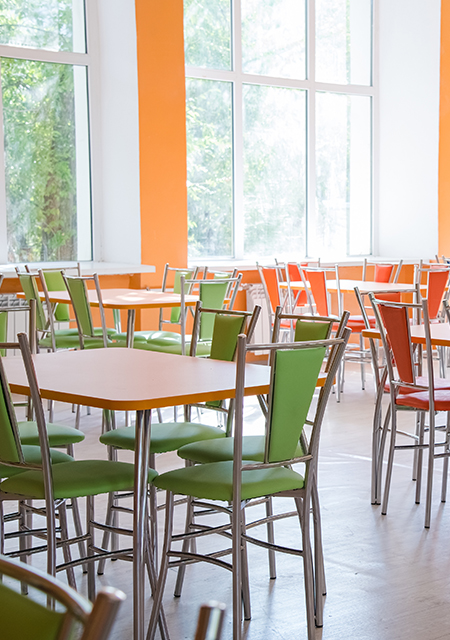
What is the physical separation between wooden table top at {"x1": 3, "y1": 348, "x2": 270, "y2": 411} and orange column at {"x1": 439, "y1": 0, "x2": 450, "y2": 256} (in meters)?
6.24

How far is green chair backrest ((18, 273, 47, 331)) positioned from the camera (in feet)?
16.7

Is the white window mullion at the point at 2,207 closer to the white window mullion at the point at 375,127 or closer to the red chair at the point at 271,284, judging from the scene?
the red chair at the point at 271,284

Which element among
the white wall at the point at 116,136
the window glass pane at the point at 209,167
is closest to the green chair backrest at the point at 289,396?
the white wall at the point at 116,136

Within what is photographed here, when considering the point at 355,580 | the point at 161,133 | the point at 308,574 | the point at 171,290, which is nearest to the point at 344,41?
the point at 161,133

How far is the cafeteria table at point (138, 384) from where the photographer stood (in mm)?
2010

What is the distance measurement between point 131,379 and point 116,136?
496 centimetres

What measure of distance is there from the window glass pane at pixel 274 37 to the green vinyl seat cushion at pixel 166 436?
5795mm

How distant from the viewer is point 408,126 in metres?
8.66

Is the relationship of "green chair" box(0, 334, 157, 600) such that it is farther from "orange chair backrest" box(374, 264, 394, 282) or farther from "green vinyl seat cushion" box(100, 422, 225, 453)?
"orange chair backrest" box(374, 264, 394, 282)

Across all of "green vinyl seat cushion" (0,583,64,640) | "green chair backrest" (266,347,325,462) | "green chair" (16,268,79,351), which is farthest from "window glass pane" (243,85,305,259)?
"green vinyl seat cushion" (0,583,64,640)

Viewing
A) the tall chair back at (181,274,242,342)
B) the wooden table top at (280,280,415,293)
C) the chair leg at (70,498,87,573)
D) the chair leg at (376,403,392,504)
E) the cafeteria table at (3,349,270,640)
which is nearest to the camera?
the cafeteria table at (3,349,270,640)

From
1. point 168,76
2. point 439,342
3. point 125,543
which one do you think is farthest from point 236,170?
point 125,543

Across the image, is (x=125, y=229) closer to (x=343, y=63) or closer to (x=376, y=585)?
(x=343, y=63)

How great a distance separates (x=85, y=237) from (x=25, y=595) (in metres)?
6.57
